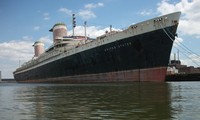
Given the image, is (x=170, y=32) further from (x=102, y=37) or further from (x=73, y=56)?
(x=73, y=56)

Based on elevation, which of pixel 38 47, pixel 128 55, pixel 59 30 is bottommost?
pixel 128 55

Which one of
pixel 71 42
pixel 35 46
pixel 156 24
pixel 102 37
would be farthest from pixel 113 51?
pixel 35 46

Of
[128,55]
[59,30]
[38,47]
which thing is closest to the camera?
[128,55]

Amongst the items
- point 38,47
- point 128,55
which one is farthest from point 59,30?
point 128,55

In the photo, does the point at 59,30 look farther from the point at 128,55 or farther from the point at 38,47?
the point at 128,55

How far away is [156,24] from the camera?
42.1 metres

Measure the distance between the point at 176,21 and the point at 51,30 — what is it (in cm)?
5369

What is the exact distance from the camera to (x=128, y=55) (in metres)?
44.5

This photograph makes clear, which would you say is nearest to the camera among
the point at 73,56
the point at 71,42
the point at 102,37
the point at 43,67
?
the point at 102,37

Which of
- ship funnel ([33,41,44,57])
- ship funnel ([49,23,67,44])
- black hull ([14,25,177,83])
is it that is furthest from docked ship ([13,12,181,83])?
ship funnel ([33,41,44,57])

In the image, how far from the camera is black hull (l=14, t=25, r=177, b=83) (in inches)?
1642

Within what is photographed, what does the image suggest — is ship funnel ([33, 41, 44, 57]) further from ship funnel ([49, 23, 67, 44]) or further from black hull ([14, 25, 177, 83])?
black hull ([14, 25, 177, 83])

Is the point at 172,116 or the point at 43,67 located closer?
the point at 172,116

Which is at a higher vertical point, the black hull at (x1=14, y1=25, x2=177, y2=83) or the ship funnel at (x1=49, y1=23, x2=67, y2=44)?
the ship funnel at (x1=49, y1=23, x2=67, y2=44)
